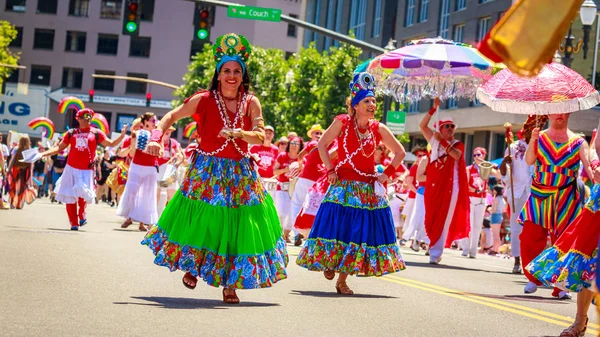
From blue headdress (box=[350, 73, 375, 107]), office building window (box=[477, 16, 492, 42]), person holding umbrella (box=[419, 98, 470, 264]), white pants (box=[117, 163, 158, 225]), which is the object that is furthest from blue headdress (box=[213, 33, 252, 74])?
office building window (box=[477, 16, 492, 42])

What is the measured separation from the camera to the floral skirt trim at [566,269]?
8156mm

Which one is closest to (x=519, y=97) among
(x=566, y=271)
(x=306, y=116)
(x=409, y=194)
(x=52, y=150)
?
(x=566, y=271)

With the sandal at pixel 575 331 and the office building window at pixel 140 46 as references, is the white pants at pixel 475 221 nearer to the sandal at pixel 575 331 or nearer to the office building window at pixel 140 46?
the sandal at pixel 575 331

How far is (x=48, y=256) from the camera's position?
1276cm

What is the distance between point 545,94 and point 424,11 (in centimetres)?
4496

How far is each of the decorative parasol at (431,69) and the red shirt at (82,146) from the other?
500cm

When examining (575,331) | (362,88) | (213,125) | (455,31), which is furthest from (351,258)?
(455,31)

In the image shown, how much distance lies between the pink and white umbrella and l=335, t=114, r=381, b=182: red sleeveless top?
1.56m

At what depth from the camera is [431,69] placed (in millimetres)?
16953

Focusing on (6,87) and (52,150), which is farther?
(6,87)

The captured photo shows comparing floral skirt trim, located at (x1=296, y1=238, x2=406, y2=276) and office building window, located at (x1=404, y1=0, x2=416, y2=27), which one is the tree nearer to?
office building window, located at (x1=404, y1=0, x2=416, y2=27)

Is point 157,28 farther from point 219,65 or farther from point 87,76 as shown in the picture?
point 219,65

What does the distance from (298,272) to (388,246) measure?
212cm

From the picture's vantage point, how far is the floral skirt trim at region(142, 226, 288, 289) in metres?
9.40
